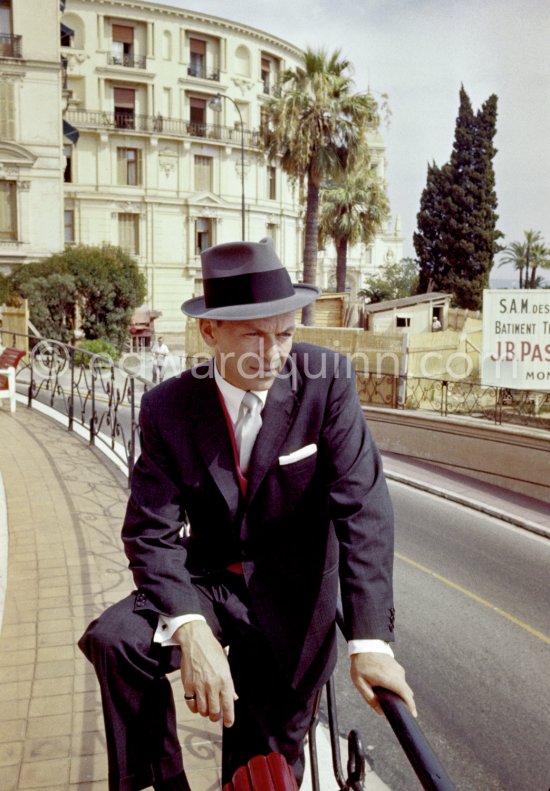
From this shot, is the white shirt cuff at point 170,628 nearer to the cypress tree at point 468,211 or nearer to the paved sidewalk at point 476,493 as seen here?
the paved sidewalk at point 476,493

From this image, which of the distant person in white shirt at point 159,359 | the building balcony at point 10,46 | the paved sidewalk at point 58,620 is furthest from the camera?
the building balcony at point 10,46

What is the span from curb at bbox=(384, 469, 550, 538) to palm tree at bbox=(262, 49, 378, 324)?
1369 cm

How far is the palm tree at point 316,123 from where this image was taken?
27.2 metres

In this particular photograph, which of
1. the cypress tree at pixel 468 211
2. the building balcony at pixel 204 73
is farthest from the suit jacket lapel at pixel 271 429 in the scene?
the building balcony at pixel 204 73

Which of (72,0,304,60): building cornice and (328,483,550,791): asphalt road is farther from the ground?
(72,0,304,60): building cornice

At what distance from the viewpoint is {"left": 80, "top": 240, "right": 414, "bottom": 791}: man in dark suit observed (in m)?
2.12

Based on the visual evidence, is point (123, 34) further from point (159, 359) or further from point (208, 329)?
point (208, 329)

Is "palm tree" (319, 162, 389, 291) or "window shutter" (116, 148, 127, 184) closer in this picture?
"palm tree" (319, 162, 389, 291)

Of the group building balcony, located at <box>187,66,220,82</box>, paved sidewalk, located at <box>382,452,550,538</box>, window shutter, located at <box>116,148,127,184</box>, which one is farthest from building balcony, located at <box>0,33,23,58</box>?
paved sidewalk, located at <box>382,452,550,538</box>

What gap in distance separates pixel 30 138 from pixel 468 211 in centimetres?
2830

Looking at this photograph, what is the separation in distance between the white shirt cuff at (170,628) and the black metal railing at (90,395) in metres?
4.56

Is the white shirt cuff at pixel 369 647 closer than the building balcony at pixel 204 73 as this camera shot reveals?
Yes

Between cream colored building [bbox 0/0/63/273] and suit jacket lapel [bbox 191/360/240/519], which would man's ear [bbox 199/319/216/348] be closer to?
suit jacket lapel [bbox 191/360/240/519]

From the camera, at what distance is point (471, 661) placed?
678 cm
